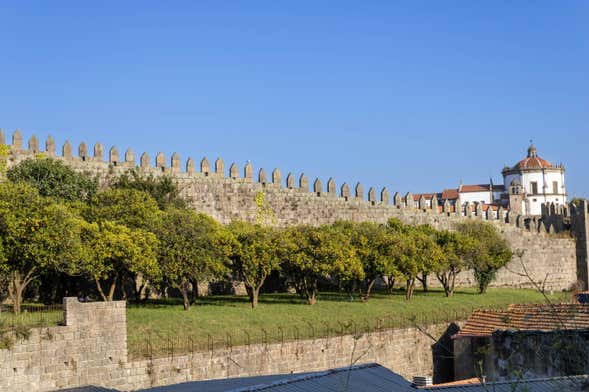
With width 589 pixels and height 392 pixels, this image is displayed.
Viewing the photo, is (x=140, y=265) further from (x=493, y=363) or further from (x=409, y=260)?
(x=409, y=260)

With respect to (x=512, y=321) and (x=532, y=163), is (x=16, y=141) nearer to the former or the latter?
(x=512, y=321)

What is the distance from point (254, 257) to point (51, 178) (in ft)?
28.2

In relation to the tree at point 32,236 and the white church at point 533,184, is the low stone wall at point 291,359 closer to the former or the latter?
the tree at point 32,236

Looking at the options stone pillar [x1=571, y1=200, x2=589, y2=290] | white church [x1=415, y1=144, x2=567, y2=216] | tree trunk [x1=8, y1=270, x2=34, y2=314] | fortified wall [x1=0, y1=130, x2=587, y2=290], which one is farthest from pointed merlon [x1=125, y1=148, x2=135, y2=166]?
white church [x1=415, y1=144, x2=567, y2=216]

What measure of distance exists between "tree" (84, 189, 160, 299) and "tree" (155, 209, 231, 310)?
61 cm

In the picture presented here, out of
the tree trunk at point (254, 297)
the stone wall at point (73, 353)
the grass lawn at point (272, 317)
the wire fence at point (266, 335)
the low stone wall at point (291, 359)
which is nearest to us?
the stone wall at point (73, 353)

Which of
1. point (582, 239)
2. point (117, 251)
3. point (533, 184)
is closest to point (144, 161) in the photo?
point (117, 251)

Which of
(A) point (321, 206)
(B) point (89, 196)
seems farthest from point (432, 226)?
(B) point (89, 196)

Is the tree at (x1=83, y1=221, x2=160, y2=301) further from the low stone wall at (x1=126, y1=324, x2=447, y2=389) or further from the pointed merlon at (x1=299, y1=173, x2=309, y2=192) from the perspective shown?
the pointed merlon at (x1=299, y1=173, x2=309, y2=192)

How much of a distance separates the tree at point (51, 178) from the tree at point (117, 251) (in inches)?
188

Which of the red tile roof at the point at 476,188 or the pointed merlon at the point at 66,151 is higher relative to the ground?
the red tile roof at the point at 476,188

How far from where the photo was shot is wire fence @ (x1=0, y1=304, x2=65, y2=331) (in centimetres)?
2208

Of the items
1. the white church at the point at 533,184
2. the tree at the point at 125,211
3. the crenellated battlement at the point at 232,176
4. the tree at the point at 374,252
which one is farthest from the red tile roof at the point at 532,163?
the tree at the point at 125,211

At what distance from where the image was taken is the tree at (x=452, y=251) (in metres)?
43.1
